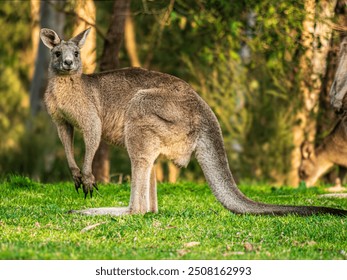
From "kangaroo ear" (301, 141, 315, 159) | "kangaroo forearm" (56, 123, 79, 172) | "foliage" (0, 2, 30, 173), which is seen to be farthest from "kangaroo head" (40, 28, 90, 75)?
"foliage" (0, 2, 30, 173)

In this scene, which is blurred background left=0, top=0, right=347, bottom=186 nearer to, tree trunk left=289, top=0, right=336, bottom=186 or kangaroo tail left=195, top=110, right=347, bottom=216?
tree trunk left=289, top=0, right=336, bottom=186

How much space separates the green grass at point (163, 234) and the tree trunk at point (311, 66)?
168 inches

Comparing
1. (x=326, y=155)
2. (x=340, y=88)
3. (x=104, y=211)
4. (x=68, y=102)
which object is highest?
(x=340, y=88)

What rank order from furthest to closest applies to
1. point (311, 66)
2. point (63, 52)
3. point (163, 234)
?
point (311, 66) → point (63, 52) → point (163, 234)

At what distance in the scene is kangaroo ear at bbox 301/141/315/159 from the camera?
12.2m

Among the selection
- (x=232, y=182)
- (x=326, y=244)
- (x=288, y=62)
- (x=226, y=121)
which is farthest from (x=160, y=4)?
(x=326, y=244)

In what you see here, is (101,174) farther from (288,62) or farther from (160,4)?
(288,62)

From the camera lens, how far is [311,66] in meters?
12.6

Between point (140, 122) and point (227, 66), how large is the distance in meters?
9.43

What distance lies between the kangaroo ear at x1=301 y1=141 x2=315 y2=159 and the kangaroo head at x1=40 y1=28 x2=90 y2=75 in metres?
5.64

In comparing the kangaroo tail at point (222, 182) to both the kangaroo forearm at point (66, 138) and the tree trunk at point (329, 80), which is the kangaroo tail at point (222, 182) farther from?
the tree trunk at point (329, 80)

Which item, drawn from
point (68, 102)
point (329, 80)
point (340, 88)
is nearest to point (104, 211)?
point (68, 102)

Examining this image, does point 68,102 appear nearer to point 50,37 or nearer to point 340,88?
point 50,37

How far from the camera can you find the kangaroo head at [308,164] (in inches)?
481
